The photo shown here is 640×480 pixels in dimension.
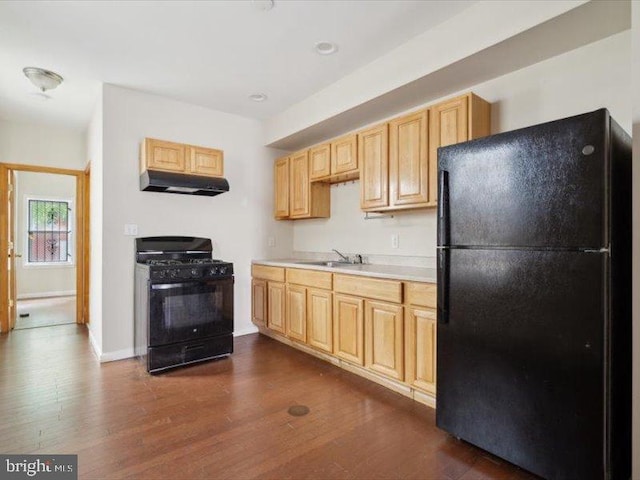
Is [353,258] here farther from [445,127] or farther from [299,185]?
[445,127]

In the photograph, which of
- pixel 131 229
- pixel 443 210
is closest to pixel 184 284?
pixel 131 229

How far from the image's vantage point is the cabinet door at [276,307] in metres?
3.84

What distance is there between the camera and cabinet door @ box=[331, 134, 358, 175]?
342 cm

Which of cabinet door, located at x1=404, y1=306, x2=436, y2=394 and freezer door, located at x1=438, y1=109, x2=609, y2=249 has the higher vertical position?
freezer door, located at x1=438, y1=109, x2=609, y2=249

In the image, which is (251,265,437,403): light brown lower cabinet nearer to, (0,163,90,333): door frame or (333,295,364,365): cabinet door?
(333,295,364,365): cabinet door

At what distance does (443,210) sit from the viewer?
2.06 meters

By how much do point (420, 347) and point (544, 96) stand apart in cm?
192

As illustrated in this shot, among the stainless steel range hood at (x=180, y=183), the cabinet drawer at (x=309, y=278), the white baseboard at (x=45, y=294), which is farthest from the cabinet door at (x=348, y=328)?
the white baseboard at (x=45, y=294)

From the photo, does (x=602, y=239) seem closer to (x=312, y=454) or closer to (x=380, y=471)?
(x=380, y=471)

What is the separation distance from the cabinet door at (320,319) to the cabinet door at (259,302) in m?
0.85

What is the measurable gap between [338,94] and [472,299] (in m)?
2.39

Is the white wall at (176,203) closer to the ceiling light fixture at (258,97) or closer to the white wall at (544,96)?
the ceiling light fixture at (258,97)

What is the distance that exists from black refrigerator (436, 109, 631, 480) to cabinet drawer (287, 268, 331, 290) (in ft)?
4.53

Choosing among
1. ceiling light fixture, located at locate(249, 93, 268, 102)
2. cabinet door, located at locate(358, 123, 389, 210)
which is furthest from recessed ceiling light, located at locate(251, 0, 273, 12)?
ceiling light fixture, located at locate(249, 93, 268, 102)
